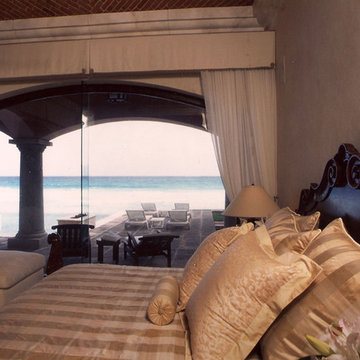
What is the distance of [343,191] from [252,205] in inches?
42.6

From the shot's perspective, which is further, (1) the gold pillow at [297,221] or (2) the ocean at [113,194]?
(2) the ocean at [113,194]

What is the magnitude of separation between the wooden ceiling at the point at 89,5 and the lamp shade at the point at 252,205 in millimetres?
1900

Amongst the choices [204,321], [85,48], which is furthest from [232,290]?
[85,48]

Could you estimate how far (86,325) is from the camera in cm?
125

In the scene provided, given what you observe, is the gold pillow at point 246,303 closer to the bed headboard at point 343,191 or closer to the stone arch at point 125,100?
the bed headboard at point 343,191

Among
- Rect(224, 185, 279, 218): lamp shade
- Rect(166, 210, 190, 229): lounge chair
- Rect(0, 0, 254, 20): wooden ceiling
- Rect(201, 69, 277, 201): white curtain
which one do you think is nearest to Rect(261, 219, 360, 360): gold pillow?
Rect(224, 185, 279, 218): lamp shade

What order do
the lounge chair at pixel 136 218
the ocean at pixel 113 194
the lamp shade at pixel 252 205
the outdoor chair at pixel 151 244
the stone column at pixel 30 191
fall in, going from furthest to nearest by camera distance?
1. the ocean at pixel 113 194
2. the lounge chair at pixel 136 218
3. the stone column at pixel 30 191
4. the outdoor chair at pixel 151 244
5. the lamp shade at pixel 252 205

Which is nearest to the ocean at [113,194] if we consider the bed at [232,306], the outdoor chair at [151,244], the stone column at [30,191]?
the stone column at [30,191]

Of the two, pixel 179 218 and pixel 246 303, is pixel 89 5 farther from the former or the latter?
pixel 179 218

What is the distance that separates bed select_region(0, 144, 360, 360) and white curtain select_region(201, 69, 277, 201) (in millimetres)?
1507

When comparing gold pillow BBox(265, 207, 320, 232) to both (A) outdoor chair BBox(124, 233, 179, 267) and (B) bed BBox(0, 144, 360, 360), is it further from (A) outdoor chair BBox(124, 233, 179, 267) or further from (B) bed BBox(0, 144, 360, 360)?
(A) outdoor chair BBox(124, 233, 179, 267)

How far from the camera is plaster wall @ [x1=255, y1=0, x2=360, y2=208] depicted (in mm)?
1463

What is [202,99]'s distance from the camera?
3.46m

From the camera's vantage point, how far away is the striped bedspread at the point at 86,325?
1062mm
